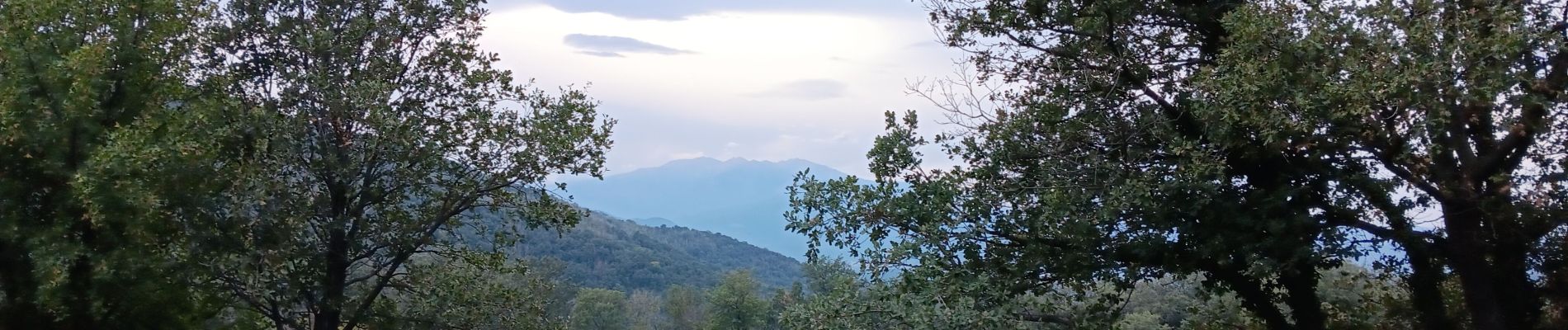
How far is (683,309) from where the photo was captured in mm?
87750

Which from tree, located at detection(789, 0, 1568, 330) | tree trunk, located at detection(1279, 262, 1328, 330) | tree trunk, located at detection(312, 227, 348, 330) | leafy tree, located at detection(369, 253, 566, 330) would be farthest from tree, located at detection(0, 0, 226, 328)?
tree trunk, located at detection(1279, 262, 1328, 330)

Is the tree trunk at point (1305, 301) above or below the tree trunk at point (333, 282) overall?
below

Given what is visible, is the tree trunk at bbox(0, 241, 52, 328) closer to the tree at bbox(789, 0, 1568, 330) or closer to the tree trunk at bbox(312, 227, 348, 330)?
the tree trunk at bbox(312, 227, 348, 330)

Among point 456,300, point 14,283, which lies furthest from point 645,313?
point 14,283

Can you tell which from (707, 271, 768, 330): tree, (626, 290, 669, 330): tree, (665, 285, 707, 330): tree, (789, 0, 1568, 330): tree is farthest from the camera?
(626, 290, 669, 330): tree

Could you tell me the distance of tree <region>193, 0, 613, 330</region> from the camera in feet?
39.4

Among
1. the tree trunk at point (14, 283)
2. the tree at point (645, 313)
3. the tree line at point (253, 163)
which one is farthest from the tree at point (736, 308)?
the tree trunk at point (14, 283)

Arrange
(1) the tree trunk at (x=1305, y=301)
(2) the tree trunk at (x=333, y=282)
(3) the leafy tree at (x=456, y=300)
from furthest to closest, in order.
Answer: (3) the leafy tree at (x=456, y=300)
(2) the tree trunk at (x=333, y=282)
(1) the tree trunk at (x=1305, y=301)

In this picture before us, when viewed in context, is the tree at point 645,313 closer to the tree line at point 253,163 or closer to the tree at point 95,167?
the tree line at point 253,163

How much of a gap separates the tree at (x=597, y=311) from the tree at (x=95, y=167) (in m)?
62.9

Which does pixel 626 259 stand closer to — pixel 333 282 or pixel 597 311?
pixel 597 311

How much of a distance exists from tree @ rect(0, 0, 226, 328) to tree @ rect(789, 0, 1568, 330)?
7292 millimetres

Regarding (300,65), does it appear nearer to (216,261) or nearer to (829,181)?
(216,261)

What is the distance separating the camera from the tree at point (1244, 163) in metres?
7.95
